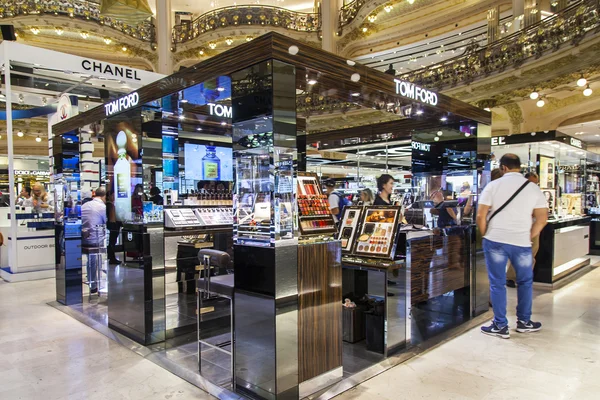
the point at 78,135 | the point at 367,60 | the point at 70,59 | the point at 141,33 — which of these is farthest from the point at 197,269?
the point at 141,33

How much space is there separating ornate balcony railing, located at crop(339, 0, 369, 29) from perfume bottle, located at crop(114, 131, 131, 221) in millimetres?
13868

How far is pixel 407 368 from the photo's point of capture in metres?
3.23

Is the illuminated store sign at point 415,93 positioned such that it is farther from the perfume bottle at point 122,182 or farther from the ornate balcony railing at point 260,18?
the ornate balcony railing at point 260,18

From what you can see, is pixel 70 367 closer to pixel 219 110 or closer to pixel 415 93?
pixel 219 110

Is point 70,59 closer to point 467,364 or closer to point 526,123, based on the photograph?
point 467,364

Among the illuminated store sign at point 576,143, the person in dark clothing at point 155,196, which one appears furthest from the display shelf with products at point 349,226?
the illuminated store sign at point 576,143

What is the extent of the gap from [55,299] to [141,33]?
54.2 ft

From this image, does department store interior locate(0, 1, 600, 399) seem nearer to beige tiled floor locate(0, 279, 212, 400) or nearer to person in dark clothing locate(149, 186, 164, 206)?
person in dark clothing locate(149, 186, 164, 206)

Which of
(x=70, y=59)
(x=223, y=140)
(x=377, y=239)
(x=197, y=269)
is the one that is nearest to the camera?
(x=377, y=239)

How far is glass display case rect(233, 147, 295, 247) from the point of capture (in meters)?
2.55

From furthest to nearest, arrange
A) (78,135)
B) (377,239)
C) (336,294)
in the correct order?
(78,135) → (377,239) → (336,294)

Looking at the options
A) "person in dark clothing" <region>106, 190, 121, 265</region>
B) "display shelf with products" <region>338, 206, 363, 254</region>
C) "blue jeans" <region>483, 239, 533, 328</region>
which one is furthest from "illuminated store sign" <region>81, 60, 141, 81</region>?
"blue jeans" <region>483, 239, 533, 328</region>

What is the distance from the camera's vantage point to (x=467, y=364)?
130 inches

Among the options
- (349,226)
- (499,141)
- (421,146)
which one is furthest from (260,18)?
A: (349,226)
